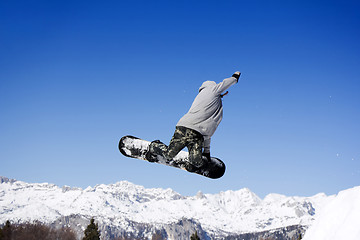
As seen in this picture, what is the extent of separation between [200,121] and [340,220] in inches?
85.7

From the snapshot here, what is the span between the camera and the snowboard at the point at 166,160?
16.4ft

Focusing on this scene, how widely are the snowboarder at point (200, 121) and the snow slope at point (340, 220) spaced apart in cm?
187

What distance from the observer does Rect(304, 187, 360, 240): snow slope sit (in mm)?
3904

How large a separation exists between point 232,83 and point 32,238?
74.5 meters

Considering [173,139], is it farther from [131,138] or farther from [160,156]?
[131,138]

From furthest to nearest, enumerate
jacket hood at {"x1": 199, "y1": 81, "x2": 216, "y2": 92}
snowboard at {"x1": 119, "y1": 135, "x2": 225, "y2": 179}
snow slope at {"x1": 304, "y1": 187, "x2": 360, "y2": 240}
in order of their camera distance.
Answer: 1. snowboard at {"x1": 119, "y1": 135, "x2": 225, "y2": 179}
2. jacket hood at {"x1": 199, "y1": 81, "x2": 216, "y2": 92}
3. snow slope at {"x1": 304, "y1": 187, "x2": 360, "y2": 240}

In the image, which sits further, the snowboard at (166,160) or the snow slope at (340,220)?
the snowboard at (166,160)

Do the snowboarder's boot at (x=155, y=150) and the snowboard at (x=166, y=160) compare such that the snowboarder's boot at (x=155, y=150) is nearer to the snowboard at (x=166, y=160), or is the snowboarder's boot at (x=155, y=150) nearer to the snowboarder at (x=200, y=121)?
the snowboard at (x=166, y=160)

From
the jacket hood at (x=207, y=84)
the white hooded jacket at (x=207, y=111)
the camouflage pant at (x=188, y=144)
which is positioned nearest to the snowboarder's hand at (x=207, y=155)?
the camouflage pant at (x=188, y=144)

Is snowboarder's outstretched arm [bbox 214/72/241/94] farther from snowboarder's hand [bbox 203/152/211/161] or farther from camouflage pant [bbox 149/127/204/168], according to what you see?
snowboarder's hand [bbox 203/152/211/161]

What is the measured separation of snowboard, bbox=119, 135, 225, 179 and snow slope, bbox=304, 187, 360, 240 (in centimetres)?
153

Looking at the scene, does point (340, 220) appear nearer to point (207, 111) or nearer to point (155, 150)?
point (207, 111)

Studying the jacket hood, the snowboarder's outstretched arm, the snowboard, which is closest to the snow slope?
the snowboard

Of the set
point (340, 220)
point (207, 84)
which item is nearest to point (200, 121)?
point (207, 84)
